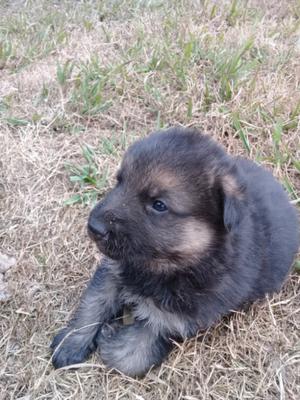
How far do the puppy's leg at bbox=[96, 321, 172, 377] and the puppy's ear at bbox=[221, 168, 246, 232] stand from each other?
2.63 ft

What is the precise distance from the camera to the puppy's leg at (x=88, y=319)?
2891mm

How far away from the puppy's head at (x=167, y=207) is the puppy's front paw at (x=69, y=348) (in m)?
0.68

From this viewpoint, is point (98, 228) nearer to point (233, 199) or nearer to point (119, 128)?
point (233, 199)

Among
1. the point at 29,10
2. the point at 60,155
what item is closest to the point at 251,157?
the point at 60,155

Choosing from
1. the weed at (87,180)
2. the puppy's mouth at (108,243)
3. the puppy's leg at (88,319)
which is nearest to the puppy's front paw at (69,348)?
the puppy's leg at (88,319)

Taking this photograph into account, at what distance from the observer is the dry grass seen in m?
2.87

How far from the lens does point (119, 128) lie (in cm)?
415

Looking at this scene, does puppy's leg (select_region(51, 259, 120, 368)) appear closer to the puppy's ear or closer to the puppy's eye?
the puppy's eye

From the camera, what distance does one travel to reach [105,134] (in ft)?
13.3

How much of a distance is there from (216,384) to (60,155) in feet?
6.20

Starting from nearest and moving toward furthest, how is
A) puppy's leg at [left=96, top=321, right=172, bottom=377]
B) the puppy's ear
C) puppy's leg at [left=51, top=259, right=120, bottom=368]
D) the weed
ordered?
1. the puppy's ear
2. puppy's leg at [left=96, top=321, right=172, bottom=377]
3. puppy's leg at [left=51, top=259, right=120, bottom=368]
4. the weed

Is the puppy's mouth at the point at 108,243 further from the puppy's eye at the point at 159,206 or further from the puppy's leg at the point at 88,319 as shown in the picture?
the puppy's leg at the point at 88,319

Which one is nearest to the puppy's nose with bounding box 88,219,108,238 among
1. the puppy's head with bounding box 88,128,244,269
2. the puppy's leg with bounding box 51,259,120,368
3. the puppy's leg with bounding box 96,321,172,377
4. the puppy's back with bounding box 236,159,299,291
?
the puppy's head with bounding box 88,128,244,269

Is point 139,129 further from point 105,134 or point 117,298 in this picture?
point 117,298
